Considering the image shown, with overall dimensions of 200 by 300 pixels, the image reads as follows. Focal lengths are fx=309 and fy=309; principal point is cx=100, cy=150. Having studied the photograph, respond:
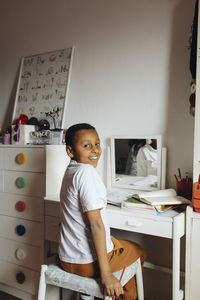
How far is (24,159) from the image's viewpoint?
7.67ft

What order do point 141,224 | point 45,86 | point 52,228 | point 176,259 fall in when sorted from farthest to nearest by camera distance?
point 45,86 < point 52,228 < point 141,224 < point 176,259

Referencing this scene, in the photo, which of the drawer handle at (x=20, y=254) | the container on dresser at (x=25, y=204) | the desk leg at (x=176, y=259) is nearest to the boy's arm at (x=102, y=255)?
the desk leg at (x=176, y=259)

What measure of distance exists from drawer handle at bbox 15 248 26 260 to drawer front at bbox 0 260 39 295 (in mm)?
81

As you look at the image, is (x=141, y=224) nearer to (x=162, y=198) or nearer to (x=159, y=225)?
(x=159, y=225)

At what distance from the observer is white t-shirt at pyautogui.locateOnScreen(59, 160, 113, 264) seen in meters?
1.42

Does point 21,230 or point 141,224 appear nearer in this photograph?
point 141,224

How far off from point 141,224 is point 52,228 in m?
0.70

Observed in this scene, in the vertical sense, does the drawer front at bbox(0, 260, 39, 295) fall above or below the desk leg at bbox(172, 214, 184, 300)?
below

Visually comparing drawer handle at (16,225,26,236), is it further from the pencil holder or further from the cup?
the pencil holder

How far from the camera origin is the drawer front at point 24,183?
228cm

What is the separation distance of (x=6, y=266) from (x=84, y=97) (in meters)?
1.51

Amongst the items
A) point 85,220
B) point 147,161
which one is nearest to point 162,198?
point 147,161

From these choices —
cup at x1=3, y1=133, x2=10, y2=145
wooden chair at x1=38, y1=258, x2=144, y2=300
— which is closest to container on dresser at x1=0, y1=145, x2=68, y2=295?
cup at x1=3, y1=133, x2=10, y2=145

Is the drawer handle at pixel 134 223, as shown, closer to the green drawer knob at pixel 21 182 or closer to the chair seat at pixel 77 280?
the chair seat at pixel 77 280
